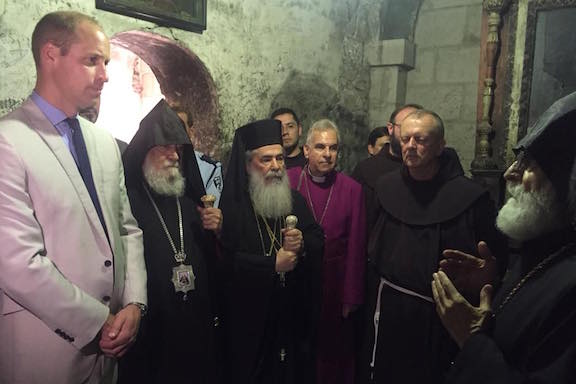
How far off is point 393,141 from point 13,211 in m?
3.62

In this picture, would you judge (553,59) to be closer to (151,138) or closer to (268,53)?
(268,53)

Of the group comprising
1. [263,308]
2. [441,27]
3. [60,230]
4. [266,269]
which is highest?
[441,27]

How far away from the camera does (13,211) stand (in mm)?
1781

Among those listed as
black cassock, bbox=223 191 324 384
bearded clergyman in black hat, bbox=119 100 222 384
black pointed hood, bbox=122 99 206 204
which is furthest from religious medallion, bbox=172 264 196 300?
black pointed hood, bbox=122 99 206 204

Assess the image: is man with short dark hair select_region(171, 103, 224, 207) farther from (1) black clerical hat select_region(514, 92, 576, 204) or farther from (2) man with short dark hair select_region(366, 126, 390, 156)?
(1) black clerical hat select_region(514, 92, 576, 204)

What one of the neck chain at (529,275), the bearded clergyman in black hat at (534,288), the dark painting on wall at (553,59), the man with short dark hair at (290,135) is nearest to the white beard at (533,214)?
the bearded clergyman in black hat at (534,288)

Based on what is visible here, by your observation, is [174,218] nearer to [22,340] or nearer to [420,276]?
[22,340]

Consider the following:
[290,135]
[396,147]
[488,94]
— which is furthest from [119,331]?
[488,94]

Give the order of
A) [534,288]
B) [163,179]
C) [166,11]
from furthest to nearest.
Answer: [166,11], [163,179], [534,288]

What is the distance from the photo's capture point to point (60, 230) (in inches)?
75.0

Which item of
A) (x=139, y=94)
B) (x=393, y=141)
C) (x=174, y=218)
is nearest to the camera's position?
(x=174, y=218)

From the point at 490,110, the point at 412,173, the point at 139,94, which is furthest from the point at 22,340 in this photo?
the point at 139,94

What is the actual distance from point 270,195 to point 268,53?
254 centimetres

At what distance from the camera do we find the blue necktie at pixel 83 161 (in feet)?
6.81
